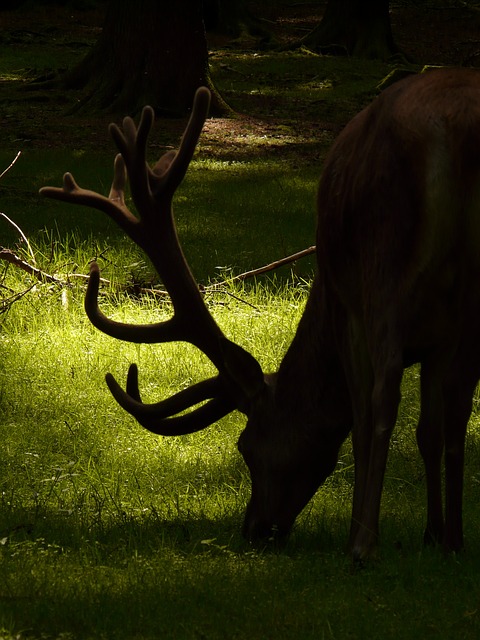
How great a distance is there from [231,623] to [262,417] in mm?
1443

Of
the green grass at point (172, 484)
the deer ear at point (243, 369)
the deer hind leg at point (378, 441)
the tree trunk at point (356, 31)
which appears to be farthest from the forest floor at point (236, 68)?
the deer hind leg at point (378, 441)

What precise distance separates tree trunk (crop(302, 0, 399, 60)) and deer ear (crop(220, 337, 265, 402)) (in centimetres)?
1983

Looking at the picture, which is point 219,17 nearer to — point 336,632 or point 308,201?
point 308,201

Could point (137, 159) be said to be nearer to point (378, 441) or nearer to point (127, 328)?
point (127, 328)

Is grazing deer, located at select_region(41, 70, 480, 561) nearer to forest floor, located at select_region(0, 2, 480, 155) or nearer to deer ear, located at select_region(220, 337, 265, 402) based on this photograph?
deer ear, located at select_region(220, 337, 265, 402)

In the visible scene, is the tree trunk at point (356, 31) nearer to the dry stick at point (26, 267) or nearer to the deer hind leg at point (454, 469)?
the dry stick at point (26, 267)

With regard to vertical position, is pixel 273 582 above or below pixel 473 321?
below

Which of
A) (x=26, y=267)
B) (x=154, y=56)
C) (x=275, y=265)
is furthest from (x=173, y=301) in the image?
(x=154, y=56)

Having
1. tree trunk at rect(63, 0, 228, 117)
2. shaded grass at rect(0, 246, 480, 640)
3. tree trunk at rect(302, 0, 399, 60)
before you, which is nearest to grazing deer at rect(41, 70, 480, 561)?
shaded grass at rect(0, 246, 480, 640)

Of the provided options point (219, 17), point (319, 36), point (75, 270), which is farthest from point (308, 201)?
point (219, 17)

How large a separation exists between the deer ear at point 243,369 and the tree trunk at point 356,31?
19834 mm

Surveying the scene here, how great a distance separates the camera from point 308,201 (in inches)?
487

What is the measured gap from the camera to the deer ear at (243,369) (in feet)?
16.8

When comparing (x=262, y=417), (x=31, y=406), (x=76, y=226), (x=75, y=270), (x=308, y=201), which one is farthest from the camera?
(x=308, y=201)
